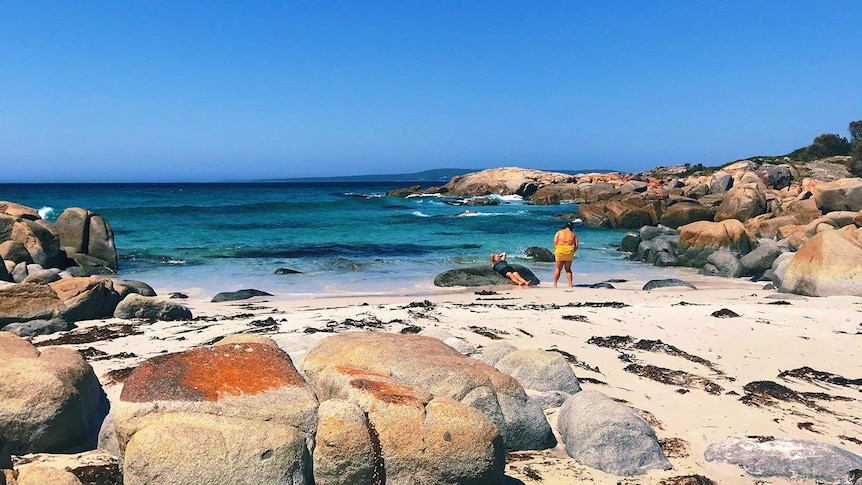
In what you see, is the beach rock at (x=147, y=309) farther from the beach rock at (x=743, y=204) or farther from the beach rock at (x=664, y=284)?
the beach rock at (x=743, y=204)

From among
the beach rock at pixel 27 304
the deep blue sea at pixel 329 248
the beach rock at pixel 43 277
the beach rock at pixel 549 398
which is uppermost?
the beach rock at pixel 27 304

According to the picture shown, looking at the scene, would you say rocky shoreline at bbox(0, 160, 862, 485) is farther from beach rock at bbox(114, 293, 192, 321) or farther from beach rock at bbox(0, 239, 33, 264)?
beach rock at bbox(0, 239, 33, 264)

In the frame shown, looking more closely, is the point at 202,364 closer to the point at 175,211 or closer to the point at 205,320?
the point at 205,320

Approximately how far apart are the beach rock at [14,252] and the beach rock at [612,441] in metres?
13.8

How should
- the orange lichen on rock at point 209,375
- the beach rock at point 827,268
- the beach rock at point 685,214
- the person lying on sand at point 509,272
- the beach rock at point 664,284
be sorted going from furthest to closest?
the beach rock at point 685,214 → the person lying on sand at point 509,272 → the beach rock at point 664,284 → the beach rock at point 827,268 → the orange lichen on rock at point 209,375

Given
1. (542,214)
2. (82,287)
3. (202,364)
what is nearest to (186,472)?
(202,364)

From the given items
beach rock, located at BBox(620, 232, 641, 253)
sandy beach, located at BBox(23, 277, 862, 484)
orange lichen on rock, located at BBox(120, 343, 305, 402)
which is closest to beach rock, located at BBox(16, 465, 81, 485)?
orange lichen on rock, located at BBox(120, 343, 305, 402)

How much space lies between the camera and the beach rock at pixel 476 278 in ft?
45.4

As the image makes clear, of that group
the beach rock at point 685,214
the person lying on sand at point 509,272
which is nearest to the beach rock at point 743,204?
the beach rock at point 685,214

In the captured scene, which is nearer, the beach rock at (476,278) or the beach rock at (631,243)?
the beach rock at (476,278)

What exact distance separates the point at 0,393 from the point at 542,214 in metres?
40.7

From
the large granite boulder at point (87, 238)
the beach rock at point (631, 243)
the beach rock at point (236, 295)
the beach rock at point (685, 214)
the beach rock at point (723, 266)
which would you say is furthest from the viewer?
the beach rock at point (685, 214)

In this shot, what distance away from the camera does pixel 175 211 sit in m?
43.7

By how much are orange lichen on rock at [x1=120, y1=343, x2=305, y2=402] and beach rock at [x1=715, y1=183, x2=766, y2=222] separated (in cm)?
2774
